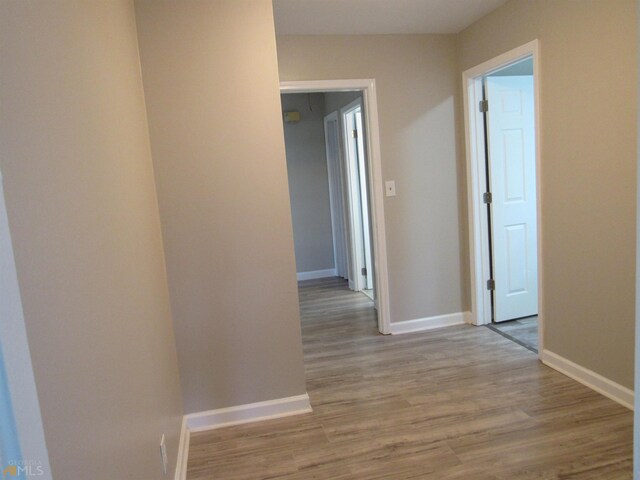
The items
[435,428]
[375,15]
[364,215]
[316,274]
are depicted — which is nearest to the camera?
[435,428]

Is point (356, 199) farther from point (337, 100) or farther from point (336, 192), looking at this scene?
point (337, 100)

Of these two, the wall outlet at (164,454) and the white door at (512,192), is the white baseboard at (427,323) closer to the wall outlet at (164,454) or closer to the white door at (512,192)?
the white door at (512,192)

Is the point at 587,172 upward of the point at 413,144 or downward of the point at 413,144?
downward

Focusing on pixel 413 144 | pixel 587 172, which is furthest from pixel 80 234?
pixel 413 144

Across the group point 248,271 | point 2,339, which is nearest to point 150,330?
point 248,271

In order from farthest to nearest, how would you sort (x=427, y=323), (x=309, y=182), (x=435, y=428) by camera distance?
1. (x=309, y=182)
2. (x=427, y=323)
3. (x=435, y=428)

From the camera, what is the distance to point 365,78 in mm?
3430

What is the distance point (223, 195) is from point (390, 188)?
1.67 m

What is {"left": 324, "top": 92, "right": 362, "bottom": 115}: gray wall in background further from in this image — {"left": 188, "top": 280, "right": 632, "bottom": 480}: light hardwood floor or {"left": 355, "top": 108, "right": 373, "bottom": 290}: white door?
{"left": 188, "top": 280, "right": 632, "bottom": 480}: light hardwood floor

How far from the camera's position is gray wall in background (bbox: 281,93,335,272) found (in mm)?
5723

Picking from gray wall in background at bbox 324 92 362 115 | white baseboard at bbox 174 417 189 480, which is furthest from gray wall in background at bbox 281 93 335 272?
white baseboard at bbox 174 417 189 480

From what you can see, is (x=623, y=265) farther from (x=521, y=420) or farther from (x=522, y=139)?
(x=522, y=139)

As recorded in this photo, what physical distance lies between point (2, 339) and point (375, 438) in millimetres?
2011

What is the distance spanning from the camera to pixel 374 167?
3533mm
